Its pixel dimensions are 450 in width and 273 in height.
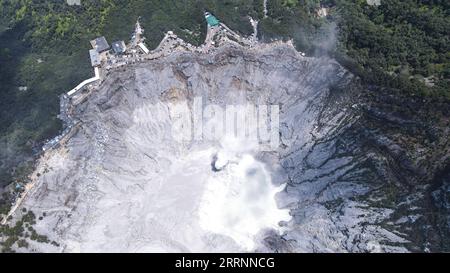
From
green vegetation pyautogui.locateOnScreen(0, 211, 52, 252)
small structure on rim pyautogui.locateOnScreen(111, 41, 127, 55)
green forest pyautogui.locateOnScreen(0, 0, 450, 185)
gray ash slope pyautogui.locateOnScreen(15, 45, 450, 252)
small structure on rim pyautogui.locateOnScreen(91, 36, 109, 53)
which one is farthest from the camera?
small structure on rim pyautogui.locateOnScreen(91, 36, 109, 53)

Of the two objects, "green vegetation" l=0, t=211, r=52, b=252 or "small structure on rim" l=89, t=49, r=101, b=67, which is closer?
"green vegetation" l=0, t=211, r=52, b=252

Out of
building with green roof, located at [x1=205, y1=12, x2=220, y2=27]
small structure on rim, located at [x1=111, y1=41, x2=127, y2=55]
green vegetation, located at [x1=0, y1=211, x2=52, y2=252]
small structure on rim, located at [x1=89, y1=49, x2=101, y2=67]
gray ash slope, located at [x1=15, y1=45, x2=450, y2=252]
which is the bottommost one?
green vegetation, located at [x1=0, y1=211, x2=52, y2=252]

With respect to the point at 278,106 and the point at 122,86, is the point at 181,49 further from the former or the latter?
the point at 278,106

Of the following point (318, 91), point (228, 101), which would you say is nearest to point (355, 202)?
point (318, 91)

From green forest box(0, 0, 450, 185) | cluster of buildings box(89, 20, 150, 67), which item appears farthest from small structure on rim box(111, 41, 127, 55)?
green forest box(0, 0, 450, 185)

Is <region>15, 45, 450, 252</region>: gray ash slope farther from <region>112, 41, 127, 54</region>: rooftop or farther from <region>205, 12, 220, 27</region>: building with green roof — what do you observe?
<region>205, 12, 220, 27</region>: building with green roof
